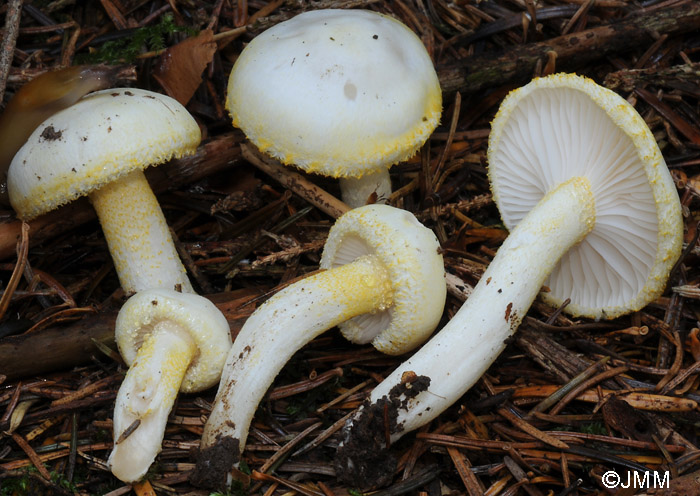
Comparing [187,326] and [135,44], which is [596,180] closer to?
[187,326]

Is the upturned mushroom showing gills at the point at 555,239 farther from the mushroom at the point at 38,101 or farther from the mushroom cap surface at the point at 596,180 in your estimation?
the mushroom at the point at 38,101

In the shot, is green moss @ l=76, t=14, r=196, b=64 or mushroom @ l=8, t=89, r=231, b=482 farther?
green moss @ l=76, t=14, r=196, b=64

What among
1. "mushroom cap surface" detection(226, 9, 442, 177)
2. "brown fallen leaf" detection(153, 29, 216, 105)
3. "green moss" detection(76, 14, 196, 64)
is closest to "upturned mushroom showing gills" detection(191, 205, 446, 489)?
"mushroom cap surface" detection(226, 9, 442, 177)

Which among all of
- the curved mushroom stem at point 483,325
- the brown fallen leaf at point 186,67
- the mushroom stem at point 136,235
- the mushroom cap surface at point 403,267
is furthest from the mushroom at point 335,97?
the curved mushroom stem at point 483,325

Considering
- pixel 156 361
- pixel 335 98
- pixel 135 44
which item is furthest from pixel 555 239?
pixel 135 44

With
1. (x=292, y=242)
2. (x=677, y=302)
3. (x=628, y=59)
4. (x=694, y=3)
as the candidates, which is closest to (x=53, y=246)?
(x=292, y=242)

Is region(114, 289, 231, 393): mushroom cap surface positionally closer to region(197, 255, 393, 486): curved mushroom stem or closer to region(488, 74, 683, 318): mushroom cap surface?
region(197, 255, 393, 486): curved mushroom stem

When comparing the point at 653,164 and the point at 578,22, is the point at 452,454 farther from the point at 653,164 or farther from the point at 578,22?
the point at 578,22
